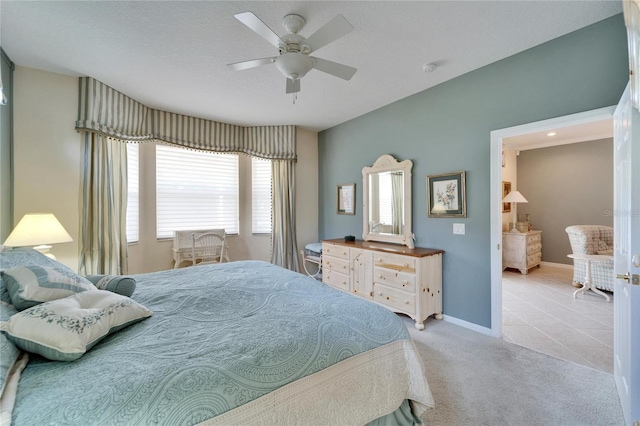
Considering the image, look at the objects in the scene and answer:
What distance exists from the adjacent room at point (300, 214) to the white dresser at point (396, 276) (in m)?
0.03

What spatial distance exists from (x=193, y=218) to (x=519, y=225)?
6.21 metres

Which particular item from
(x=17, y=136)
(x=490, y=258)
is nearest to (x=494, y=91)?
(x=490, y=258)

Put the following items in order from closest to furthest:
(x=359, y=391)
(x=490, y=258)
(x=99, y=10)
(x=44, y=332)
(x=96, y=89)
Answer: (x=44, y=332)
(x=359, y=391)
(x=99, y=10)
(x=490, y=258)
(x=96, y=89)

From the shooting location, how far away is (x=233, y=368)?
97cm

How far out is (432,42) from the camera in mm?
2262

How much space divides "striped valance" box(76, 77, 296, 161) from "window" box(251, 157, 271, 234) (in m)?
0.30

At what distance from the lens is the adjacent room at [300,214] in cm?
106

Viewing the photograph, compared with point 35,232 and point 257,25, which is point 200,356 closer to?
point 257,25

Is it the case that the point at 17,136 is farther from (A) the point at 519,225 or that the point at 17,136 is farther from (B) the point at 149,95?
(A) the point at 519,225

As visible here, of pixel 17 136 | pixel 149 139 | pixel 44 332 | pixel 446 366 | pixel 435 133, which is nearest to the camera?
pixel 44 332

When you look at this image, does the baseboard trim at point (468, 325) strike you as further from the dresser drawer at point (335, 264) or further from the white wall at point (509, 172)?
the white wall at point (509, 172)

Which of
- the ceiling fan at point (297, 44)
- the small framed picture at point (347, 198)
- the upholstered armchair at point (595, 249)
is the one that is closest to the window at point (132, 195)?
the ceiling fan at point (297, 44)

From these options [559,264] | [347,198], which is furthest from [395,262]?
[559,264]

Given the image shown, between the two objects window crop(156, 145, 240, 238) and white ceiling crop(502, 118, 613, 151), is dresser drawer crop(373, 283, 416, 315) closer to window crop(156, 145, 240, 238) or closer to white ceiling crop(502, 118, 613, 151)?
window crop(156, 145, 240, 238)
